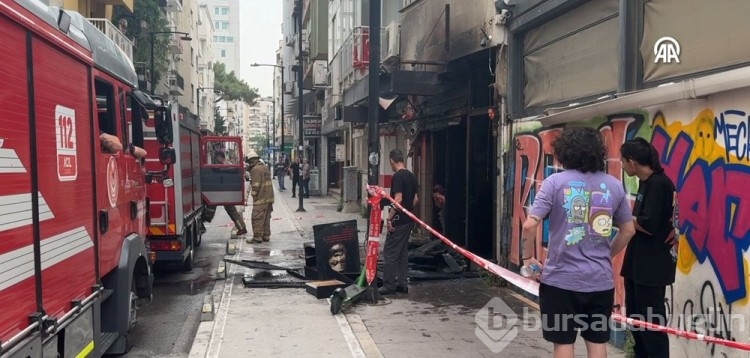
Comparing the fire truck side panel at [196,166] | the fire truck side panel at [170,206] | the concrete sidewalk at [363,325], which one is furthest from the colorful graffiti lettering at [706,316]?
the fire truck side panel at [196,166]

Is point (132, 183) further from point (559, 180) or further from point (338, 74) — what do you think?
point (338, 74)

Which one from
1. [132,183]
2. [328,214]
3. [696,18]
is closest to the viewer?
[696,18]

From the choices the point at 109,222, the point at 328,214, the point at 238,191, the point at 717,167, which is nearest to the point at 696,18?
the point at 717,167

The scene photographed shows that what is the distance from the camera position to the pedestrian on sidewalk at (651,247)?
414 centimetres

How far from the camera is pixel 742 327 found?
4148mm

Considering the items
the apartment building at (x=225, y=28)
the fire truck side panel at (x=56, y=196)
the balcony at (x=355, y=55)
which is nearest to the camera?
the fire truck side panel at (x=56, y=196)

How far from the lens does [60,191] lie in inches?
148

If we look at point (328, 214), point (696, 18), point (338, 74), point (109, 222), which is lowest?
point (328, 214)

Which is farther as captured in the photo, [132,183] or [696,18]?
[132,183]

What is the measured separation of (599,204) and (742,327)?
1.44 m

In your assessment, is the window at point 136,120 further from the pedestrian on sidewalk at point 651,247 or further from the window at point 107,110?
the pedestrian on sidewalk at point 651,247

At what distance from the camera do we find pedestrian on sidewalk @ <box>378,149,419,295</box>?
26.1ft

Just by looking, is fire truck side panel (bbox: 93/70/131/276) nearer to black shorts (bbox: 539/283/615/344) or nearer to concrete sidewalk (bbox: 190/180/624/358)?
concrete sidewalk (bbox: 190/180/624/358)

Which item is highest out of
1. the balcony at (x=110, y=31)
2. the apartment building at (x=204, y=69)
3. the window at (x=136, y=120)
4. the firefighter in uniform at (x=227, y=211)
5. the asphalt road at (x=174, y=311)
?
the apartment building at (x=204, y=69)
